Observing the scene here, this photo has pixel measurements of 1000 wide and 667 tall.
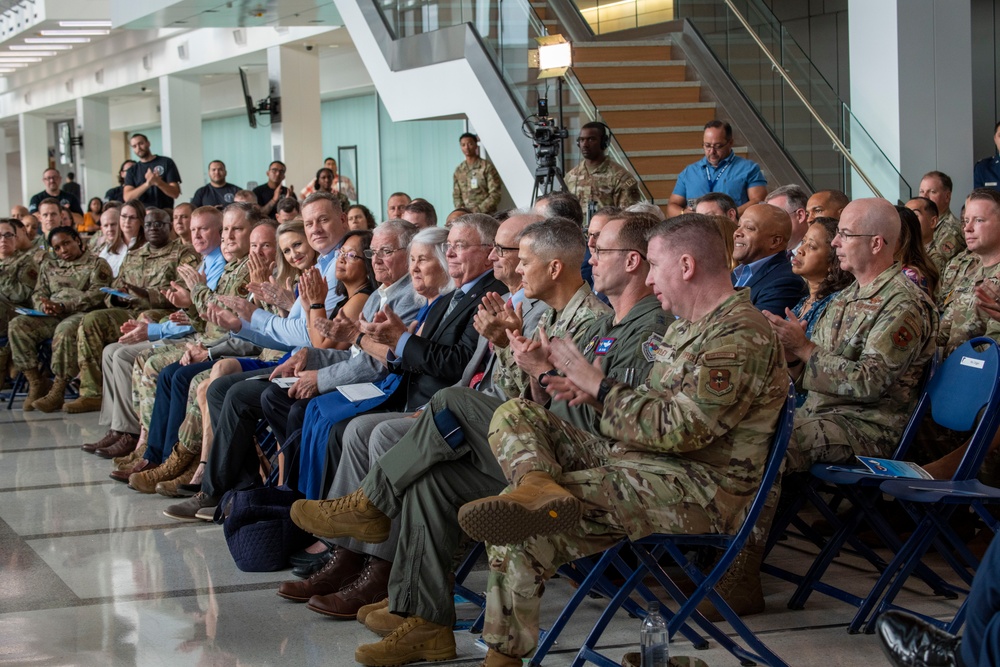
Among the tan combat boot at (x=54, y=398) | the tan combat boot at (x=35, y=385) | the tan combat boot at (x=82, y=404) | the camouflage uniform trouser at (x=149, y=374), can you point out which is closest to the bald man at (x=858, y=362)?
the camouflage uniform trouser at (x=149, y=374)

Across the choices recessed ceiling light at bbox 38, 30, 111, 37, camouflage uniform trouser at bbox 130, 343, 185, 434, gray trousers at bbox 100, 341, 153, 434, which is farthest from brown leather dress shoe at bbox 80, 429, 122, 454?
recessed ceiling light at bbox 38, 30, 111, 37

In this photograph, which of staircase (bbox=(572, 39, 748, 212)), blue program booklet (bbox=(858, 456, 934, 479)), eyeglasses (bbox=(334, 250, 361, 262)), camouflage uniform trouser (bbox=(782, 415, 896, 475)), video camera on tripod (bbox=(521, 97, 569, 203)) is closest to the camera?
blue program booklet (bbox=(858, 456, 934, 479))

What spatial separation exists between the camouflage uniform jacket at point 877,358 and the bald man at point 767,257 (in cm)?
70

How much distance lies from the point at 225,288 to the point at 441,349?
2.49 metres

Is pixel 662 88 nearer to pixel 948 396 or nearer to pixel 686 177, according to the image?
pixel 686 177

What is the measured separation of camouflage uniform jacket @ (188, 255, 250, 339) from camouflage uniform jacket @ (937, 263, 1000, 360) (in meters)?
3.41

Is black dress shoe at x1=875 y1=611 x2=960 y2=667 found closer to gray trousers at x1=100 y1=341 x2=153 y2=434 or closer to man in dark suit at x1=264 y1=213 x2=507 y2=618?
man in dark suit at x1=264 y1=213 x2=507 y2=618

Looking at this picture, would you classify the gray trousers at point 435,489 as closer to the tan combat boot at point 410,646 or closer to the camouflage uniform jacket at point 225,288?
the tan combat boot at point 410,646

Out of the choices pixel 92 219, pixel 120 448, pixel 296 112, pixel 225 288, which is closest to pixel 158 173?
pixel 92 219

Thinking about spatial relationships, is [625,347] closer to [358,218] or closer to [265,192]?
[358,218]

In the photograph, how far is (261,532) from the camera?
4.23 metres

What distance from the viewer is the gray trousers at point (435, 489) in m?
3.27

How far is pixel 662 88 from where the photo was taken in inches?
412

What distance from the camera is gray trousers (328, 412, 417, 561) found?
12.7 ft
